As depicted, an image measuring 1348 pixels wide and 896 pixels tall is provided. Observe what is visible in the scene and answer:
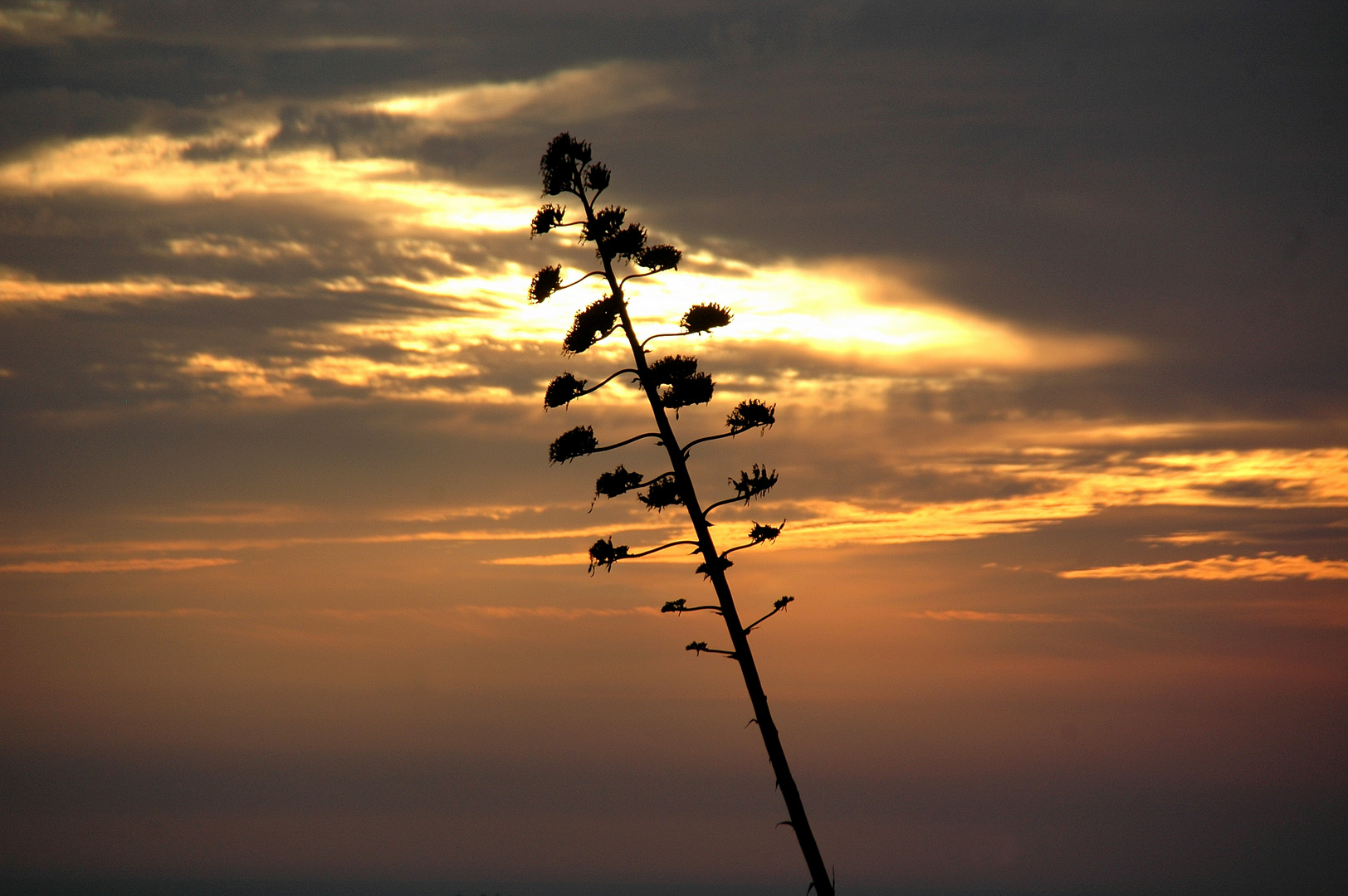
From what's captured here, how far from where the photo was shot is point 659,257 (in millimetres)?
23766

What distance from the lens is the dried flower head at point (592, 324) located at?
23391 millimetres

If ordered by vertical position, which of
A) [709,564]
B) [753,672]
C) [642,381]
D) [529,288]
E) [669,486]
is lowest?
[753,672]

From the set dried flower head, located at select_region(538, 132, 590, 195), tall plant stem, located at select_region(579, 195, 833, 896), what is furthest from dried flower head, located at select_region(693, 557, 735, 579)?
dried flower head, located at select_region(538, 132, 590, 195)

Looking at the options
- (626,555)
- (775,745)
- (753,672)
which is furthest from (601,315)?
(775,745)

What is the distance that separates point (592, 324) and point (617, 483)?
11.5ft

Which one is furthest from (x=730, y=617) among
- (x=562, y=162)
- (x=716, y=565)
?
(x=562, y=162)

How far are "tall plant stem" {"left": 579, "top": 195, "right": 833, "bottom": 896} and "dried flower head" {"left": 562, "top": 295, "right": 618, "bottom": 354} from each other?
0.20m

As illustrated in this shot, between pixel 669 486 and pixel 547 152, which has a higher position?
pixel 547 152

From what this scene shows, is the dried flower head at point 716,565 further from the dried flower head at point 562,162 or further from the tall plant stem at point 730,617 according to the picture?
the dried flower head at point 562,162

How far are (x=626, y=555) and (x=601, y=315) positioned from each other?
523cm

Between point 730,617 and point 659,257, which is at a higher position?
point 659,257

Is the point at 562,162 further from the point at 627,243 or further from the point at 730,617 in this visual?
the point at 730,617

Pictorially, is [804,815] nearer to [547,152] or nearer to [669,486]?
[669,486]

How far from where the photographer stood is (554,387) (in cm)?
2381
